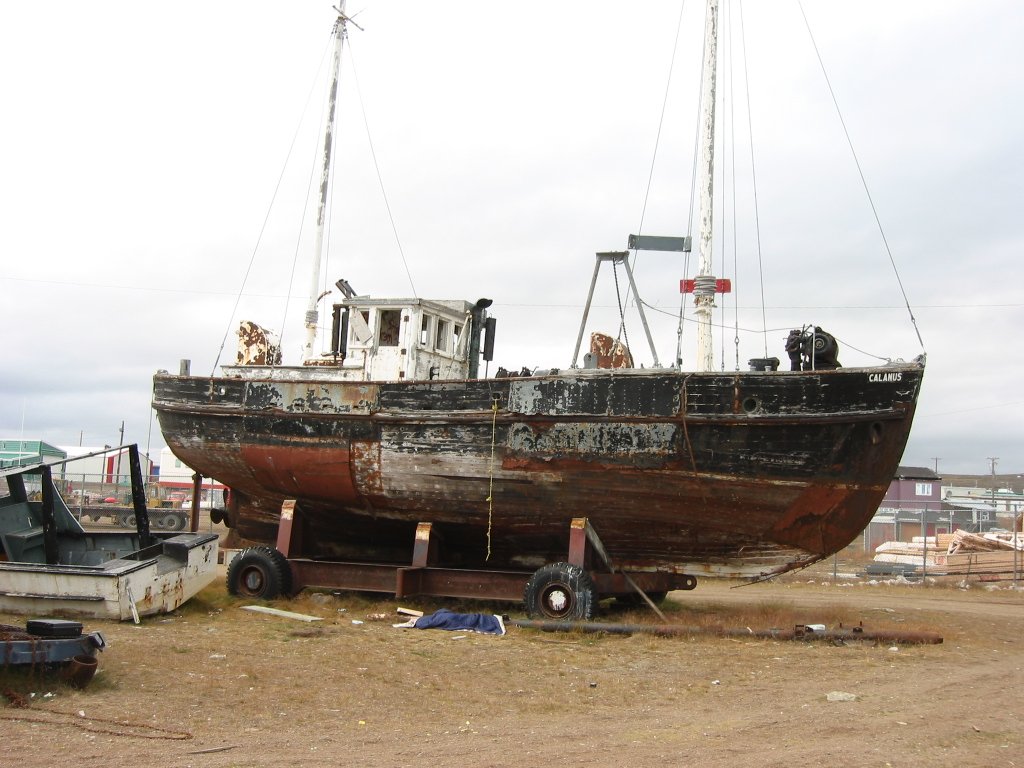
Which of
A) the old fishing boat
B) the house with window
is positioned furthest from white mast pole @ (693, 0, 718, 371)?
the house with window

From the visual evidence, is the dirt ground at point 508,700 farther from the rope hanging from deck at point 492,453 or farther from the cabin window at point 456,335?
the cabin window at point 456,335

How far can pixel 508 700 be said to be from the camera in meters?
6.54

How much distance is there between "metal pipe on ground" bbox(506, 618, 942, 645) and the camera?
353 inches

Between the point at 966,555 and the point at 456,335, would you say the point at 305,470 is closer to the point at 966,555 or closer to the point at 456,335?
the point at 456,335

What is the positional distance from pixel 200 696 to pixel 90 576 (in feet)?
11.7

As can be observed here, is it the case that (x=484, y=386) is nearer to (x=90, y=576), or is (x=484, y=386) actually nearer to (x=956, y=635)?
(x=90, y=576)

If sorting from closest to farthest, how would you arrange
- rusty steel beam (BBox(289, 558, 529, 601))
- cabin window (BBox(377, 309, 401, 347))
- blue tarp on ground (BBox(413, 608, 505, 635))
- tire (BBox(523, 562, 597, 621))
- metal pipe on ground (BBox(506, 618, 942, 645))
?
metal pipe on ground (BBox(506, 618, 942, 645)), blue tarp on ground (BBox(413, 608, 505, 635)), tire (BBox(523, 562, 597, 621)), rusty steel beam (BBox(289, 558, 529, 601)), cabin window (BBox(377, 309, 401, 347))

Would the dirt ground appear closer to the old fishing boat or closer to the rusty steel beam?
the rusty steel beam

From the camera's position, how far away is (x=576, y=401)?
430 inches

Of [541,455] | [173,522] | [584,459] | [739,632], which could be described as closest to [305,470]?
[541,455]

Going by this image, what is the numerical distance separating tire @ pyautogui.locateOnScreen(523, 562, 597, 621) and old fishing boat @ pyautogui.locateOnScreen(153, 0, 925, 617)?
20 mm

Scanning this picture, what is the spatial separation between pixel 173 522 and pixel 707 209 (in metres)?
21.0

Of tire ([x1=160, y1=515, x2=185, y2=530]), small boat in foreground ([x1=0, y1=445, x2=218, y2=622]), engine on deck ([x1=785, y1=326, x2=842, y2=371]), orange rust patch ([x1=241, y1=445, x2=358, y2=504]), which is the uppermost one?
engine on deck ([x1=785, y1=326, x2=842, y2=371])

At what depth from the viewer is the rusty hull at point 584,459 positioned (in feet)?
33.3
